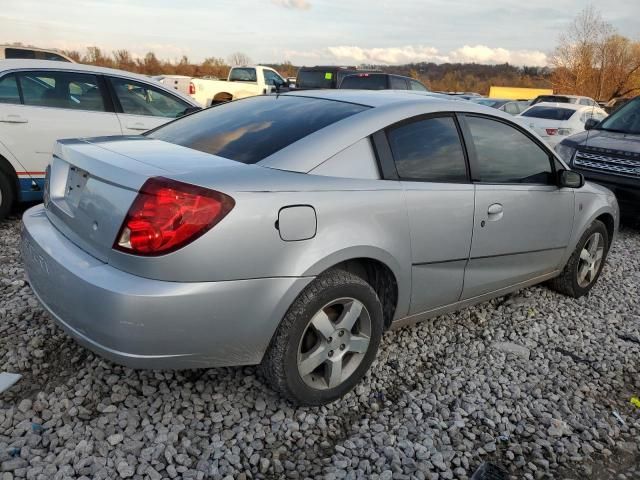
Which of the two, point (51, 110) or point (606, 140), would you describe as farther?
point (606, 140)

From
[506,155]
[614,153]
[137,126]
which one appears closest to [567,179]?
[506,155]

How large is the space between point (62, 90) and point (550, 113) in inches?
500

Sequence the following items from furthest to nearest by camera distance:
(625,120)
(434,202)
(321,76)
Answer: (321,76) → (625,120) → (434,202)

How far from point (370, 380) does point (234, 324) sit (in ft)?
3.52

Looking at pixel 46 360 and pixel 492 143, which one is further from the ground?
pixel 492 143

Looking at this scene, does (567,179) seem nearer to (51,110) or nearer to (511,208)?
(511,208)

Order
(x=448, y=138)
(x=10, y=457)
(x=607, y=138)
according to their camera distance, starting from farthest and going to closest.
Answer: (x=607, y=138) < (x=448, y=138) < (x=10, y=457)

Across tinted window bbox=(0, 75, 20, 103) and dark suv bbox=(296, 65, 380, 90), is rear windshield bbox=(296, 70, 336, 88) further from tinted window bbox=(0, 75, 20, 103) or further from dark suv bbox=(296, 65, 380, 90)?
tinted window bbox=(0, 75, 20, 103)

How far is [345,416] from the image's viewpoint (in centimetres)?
270

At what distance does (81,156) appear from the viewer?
2594mm

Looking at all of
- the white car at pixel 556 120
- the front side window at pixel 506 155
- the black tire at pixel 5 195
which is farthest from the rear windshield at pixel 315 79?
the front side window at pixel 506 155

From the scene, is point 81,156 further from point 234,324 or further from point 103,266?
point 234,324

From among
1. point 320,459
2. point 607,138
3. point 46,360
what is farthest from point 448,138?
point 607,138

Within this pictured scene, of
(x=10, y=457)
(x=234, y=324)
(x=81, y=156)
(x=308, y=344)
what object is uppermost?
(x=81, y=156)
